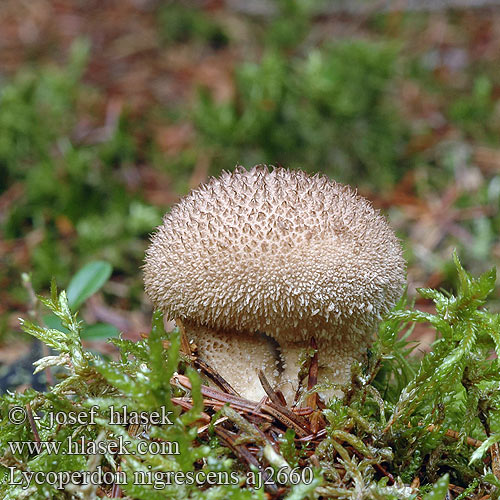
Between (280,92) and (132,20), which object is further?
(132,20)

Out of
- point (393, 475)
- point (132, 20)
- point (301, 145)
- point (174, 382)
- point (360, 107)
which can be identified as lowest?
point (393, 475)

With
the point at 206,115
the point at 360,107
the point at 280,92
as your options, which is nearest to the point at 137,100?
the point at 206,115

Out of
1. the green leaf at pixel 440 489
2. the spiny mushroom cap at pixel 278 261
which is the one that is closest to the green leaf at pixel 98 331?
the spiny mushroom cap at pixel 278 261

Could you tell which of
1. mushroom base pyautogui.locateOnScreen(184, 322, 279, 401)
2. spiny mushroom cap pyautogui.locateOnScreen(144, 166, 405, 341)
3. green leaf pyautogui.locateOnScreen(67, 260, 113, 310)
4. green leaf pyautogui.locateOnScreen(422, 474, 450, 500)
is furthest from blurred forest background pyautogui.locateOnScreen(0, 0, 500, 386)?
green leaf pyautogui.locateOnScreen(422, 474, 450, 500)

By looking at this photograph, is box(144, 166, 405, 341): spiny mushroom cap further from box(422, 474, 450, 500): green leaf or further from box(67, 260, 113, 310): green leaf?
box(67, 260, 113, 310): green leaf

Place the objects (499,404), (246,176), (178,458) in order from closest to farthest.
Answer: (178,458) < (499,404) < (246,176)

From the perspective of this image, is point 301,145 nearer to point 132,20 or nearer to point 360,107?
point 360,107

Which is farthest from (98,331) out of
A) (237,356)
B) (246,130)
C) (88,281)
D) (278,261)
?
(246,130)

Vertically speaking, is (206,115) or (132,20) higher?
(132,20)
